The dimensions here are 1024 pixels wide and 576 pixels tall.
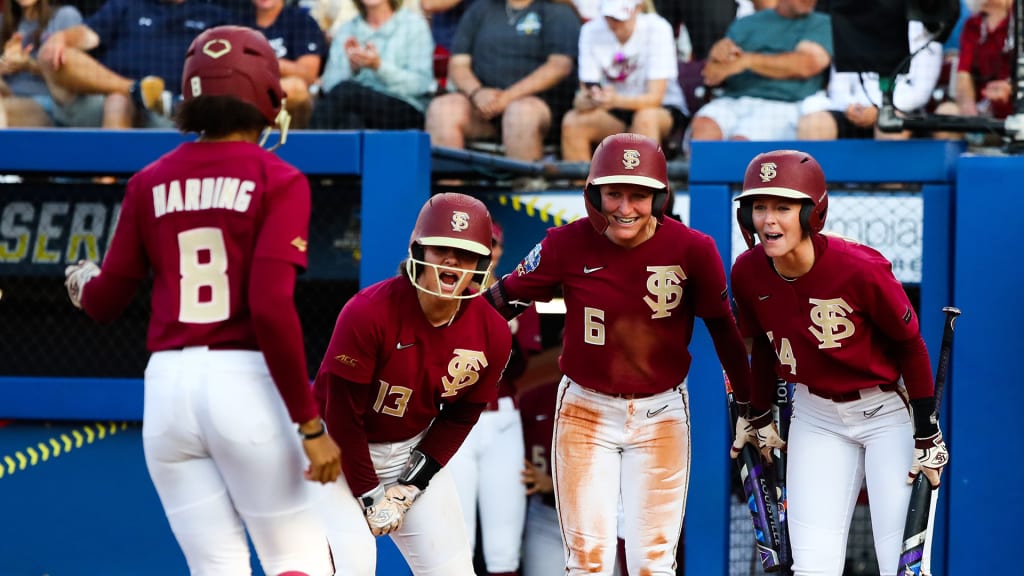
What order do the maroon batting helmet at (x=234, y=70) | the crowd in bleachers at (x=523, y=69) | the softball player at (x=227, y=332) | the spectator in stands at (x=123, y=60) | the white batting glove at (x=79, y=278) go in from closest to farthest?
the softball player at (x=227, y=332), the maroon batting helmet at (x=234, y=70), the white batting glove at (x=79, y=278), the crowd in bleachers at (x=523, y=69), the spectator in stands at (x=123, y=60)

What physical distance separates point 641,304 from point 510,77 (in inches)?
113

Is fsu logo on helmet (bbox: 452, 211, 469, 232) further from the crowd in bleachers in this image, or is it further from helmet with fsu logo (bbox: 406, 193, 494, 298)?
the crowd in bleachers

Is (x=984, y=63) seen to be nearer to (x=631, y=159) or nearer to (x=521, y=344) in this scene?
(x=521, y=344)

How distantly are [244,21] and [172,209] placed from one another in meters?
4.30

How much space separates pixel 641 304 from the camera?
177 inches

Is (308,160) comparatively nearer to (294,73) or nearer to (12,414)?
(294,73)

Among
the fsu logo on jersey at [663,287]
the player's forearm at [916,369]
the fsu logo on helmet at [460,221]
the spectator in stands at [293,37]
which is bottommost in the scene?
the player's forearm at [916,369]

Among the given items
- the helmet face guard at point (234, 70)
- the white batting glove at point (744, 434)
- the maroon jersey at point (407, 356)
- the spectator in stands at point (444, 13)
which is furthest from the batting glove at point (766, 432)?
the spectator in stands at point (444, 13)

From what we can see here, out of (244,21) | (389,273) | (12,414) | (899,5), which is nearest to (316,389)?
(389,273)

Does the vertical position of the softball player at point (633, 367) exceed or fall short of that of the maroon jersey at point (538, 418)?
it exceeds it

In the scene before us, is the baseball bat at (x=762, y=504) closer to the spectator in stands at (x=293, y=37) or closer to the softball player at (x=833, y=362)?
the softball player at (x=833, y=362)

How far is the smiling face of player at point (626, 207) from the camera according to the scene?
4383 millimetres

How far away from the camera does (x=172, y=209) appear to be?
130 inches

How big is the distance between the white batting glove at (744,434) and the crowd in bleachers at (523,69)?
2184 millimetres
